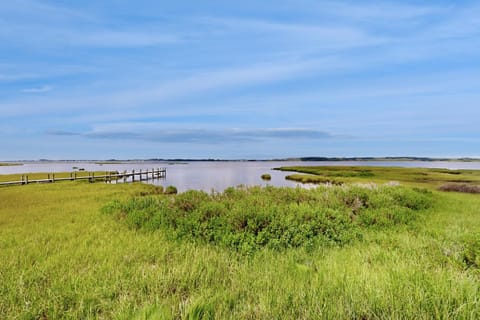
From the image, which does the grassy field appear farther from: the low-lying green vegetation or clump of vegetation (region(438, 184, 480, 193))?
the low-lying green vegetation

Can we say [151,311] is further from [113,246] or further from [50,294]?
[113,246]

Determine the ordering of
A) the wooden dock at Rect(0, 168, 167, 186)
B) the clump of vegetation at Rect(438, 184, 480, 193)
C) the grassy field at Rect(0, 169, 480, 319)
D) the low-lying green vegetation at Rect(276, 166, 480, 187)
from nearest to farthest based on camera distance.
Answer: the grassy field at Rect(0, 169, 480, 319) → the clump of vegetation at Rect(438, 184, 480, 193) → the wooden dock at Rect(0, 168, 167, 186) → the low-lying green vegetation at Rect(276, 166, 480, 187)

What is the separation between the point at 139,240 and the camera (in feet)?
24.9

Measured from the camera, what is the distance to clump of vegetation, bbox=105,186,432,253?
7.87 m

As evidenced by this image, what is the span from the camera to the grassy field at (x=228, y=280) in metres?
3.55

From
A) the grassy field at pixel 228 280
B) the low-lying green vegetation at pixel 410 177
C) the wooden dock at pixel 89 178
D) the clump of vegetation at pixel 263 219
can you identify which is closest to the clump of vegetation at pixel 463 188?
the low-lying green vegetation at pixel 410 177

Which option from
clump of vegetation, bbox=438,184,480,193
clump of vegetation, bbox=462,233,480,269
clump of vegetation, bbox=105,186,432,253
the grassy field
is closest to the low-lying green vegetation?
clump of vegetation, bbox=438,184,480,193

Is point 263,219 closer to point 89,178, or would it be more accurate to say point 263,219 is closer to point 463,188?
point 463,188

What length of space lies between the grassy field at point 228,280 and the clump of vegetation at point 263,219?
0.45 m

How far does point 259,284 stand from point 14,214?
13460 millimetres

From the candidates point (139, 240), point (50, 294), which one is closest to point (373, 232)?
point (139, 240)

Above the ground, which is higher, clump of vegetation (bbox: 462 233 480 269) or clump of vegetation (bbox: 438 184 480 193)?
clump of vegetation (bbox: 462 233 480 269)

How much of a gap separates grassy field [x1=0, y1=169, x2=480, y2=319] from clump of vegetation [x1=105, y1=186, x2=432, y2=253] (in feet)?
1.49

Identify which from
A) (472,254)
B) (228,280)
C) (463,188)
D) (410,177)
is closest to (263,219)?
(228,280)
